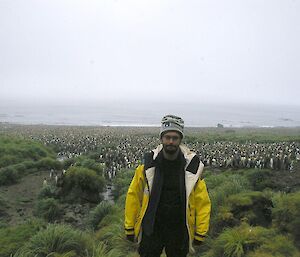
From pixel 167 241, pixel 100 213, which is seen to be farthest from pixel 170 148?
pixel 100 213

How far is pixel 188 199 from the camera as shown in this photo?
4.29 meters

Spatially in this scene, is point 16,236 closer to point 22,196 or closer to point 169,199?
point 169,199

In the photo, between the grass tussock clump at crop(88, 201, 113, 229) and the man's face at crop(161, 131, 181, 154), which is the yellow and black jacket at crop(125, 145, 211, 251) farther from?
the grass tussock clump at crop(88, 201, 113, 229)

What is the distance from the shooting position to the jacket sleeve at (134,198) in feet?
14.7

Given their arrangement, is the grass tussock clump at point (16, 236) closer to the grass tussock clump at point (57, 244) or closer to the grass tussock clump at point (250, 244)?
the grass tussock clump at point (57, 244)

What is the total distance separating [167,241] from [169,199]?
61 cm

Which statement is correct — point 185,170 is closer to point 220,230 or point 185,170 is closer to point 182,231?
point 182,231

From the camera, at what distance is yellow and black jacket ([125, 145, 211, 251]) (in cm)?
434

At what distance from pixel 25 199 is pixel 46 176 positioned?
276 cm

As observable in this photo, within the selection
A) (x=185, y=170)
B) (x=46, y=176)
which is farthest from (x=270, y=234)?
(x=46, y=176)

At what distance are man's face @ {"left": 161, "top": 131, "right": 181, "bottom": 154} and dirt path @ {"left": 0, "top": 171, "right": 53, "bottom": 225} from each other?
7879 mm

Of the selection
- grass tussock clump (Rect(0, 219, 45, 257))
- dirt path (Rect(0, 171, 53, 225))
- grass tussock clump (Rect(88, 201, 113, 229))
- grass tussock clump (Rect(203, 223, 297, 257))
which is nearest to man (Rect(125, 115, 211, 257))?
grass tussock clump (Rect(203, 223, 297, 257))

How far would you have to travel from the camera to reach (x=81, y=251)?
679 centimetres

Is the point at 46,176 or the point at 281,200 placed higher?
the point at 281,200
